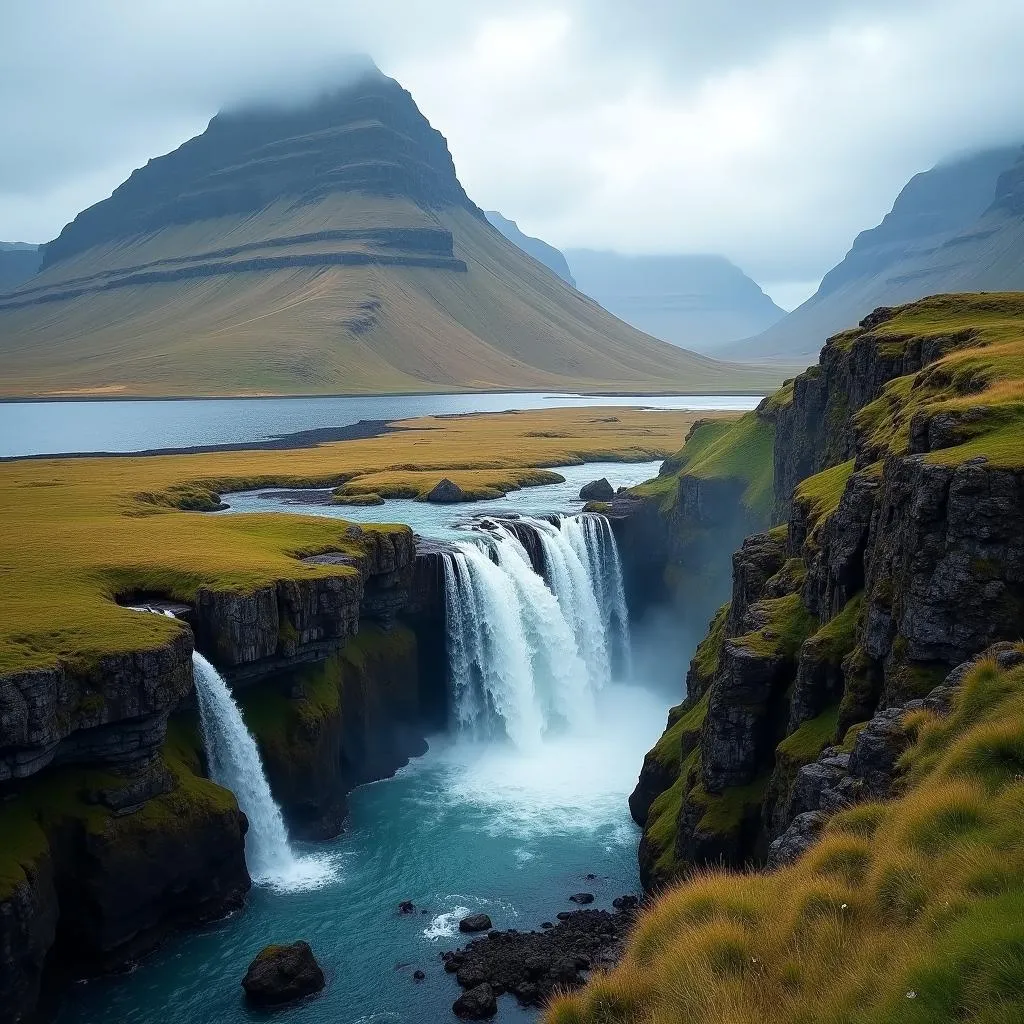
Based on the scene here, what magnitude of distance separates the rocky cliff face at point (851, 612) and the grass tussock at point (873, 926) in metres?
4.81

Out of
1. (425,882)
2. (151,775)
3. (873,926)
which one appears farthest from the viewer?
(425,882)

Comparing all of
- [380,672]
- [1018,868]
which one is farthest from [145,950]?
[1018,868]

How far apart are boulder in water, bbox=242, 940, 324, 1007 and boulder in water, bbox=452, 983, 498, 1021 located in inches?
210

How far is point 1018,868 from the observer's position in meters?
13.8

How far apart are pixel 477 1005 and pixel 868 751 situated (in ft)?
56.4

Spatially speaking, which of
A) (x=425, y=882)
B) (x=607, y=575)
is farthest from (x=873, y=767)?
(x=607, y=575)

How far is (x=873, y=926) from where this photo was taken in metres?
14.4

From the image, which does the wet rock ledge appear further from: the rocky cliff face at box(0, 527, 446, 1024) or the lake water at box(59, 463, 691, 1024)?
the rocky cliff face at box(0, 527, 446, 1024)

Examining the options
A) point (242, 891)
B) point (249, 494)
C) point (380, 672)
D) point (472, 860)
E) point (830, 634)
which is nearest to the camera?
point (830, 634)

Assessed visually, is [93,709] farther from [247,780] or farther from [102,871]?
[247,780]

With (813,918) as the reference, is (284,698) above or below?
below

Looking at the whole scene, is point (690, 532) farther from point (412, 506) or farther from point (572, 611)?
point (412, 506)

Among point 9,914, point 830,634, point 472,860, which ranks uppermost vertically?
point 830,634

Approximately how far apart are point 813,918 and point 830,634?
66.1 ft
